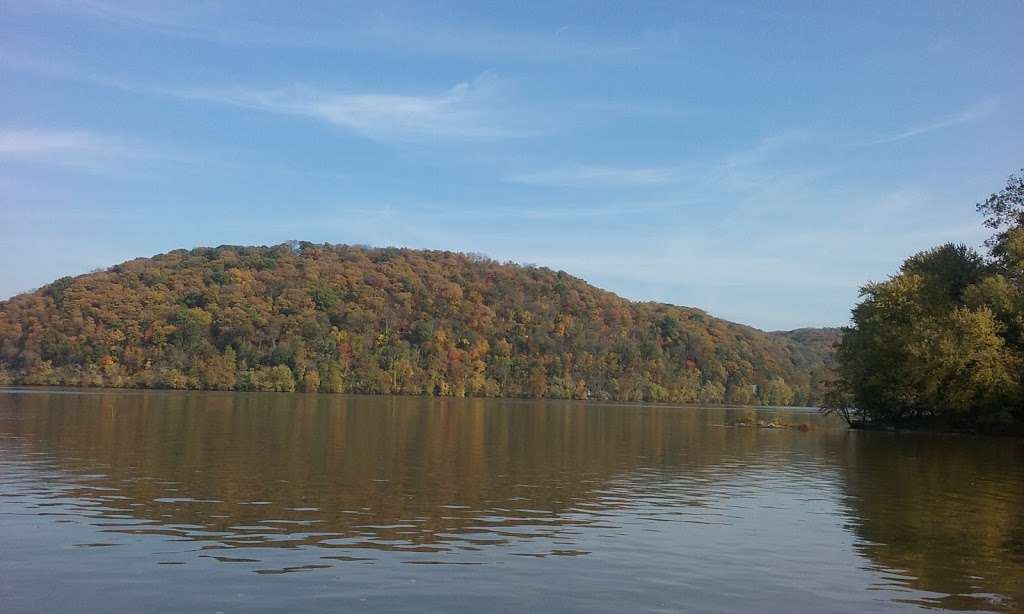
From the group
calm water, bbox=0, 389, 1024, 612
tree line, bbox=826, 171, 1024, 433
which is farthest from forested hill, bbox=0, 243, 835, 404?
calm water, bbox=0, 389, 1024, 612

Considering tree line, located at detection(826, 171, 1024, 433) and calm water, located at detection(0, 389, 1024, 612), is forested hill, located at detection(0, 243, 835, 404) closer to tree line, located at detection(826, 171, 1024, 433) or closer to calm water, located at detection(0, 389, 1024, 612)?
tree line, located at detection(826, 171, 1024, 433)

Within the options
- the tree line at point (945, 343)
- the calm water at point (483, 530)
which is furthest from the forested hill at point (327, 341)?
the calm water at point (483, 530)

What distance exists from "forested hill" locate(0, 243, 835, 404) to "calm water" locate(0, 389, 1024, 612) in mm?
108115

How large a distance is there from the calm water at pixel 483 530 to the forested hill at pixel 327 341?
10811 cm

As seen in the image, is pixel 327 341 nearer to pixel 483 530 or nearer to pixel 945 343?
pixel 945 343

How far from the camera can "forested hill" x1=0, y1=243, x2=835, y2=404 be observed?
14238cm

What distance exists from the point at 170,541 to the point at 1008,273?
68795mm

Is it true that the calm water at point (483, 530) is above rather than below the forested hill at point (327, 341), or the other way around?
below

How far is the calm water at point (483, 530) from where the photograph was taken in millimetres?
15102

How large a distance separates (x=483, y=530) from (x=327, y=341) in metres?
144

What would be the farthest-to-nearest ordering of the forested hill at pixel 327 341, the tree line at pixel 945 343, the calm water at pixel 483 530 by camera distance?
the forested hill at pixel 327 341 → the tree line at pixel 945 343 → the calm water at pixel 483 530

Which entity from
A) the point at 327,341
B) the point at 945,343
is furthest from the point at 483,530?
the point at 327,341

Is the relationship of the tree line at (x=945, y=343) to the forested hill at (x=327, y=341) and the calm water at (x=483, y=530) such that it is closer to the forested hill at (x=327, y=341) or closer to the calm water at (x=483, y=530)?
the calm water at (x=483, y=530)

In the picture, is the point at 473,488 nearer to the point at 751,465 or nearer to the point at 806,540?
the point at 806,540
